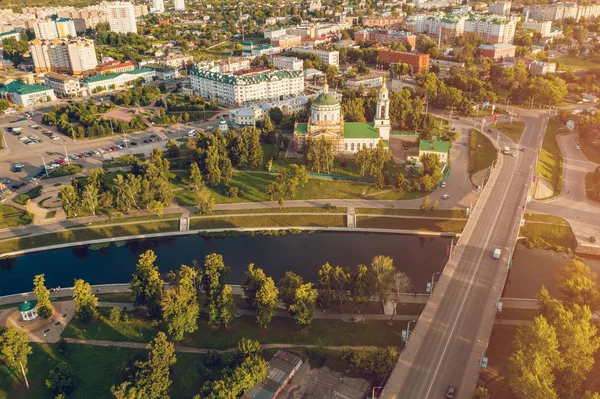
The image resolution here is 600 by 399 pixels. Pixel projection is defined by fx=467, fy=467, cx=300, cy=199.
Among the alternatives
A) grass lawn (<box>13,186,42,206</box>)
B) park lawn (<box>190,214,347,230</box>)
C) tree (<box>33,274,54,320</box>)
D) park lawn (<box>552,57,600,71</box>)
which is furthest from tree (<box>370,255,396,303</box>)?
park lawn (<box>552,57,600,71</box>)

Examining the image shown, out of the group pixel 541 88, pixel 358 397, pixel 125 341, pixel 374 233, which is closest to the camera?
pixel 358 397

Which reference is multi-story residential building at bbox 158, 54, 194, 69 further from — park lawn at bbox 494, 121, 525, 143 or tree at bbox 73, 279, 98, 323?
tree at bbox 73, 279, 98, 323

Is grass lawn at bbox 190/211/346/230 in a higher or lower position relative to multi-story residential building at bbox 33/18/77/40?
lower

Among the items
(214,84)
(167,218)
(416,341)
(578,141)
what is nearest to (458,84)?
(578,141)

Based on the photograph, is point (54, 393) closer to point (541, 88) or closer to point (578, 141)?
point (578, 141)

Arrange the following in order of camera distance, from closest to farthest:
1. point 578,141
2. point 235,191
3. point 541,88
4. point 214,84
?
point 235,191, point 578,141, point 541,88, point 214,84

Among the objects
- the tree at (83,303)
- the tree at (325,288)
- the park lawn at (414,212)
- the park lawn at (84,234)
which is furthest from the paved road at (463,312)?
the park lawn at (84,234)

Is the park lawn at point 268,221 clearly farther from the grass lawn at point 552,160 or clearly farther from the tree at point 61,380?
the grass lawn at point 552,160
